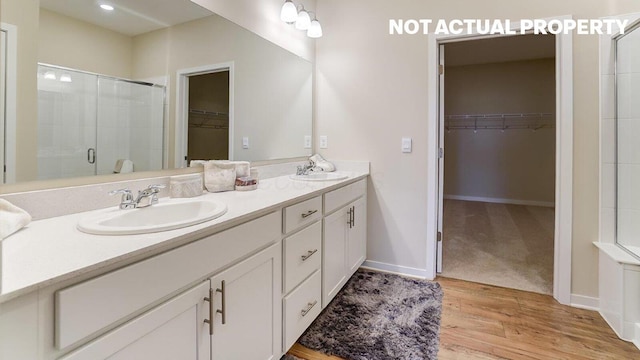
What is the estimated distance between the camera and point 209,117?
1783mm

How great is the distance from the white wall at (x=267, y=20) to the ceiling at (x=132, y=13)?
0.34ft

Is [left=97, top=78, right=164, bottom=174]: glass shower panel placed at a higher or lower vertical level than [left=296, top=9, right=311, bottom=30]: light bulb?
lower

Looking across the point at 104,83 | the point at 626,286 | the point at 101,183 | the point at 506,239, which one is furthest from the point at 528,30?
the point at 101,183

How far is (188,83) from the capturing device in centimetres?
162

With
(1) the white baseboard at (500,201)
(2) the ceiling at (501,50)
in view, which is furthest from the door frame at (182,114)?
(1) the white baseboard at (500,201)

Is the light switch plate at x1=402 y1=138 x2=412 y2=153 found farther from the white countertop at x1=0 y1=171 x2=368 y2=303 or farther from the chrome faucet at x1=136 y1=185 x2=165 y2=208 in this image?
the chrome faucet at x1=136 y1=185 x2=165 y2=208

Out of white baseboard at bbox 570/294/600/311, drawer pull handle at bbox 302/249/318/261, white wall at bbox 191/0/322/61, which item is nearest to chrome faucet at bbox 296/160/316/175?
drawer pull handle at bbox 302/249/318/261

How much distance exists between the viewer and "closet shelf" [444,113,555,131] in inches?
201

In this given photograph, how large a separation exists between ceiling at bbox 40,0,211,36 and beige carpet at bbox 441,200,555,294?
2.55 meters

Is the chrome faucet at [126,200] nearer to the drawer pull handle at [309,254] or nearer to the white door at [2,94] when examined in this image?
the white door at [2,94]

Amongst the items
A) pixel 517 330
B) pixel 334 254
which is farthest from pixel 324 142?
pixel 517 330

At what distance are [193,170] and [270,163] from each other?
690mm

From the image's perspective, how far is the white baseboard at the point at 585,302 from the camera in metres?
2.01

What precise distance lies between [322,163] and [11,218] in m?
2.03
